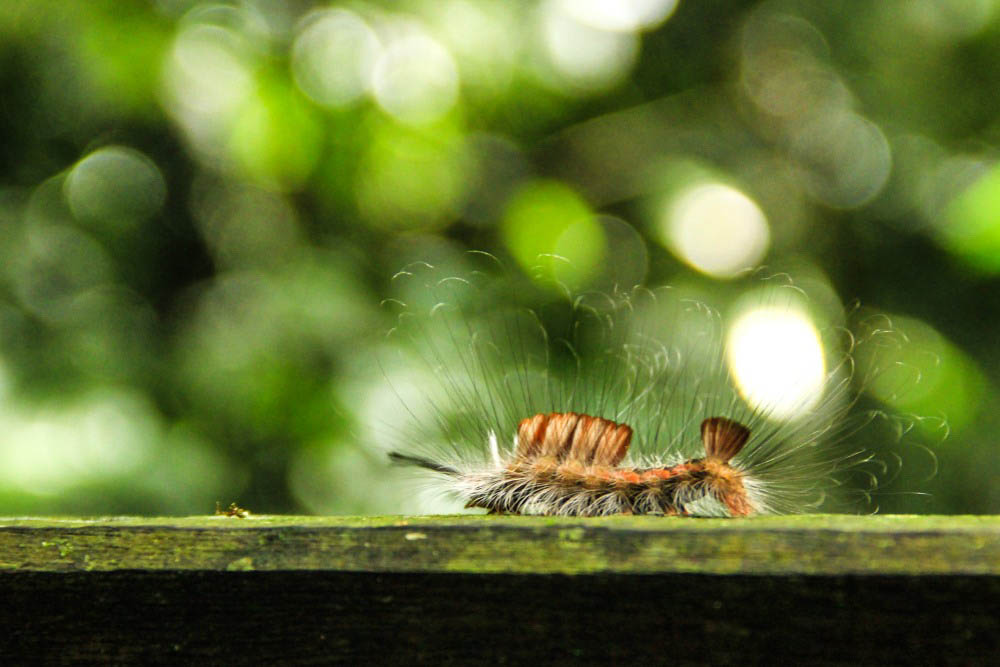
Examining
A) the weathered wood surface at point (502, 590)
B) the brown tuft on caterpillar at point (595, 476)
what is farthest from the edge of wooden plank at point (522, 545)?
the brown tuft on caterpillar at point (595, 476)

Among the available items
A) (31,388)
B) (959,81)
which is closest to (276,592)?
(31,388)

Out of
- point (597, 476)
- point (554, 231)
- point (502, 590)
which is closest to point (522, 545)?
point (502, 590)

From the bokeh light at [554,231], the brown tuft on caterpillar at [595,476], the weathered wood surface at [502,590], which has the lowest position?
→ the weathered wood surface at [502,590]

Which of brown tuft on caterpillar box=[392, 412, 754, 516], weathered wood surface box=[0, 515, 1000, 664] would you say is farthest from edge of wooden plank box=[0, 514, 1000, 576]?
brown tuft on caterpillar box=[392, 412, 754, 516]

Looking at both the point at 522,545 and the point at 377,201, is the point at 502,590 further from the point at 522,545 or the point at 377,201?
the point at 377,201

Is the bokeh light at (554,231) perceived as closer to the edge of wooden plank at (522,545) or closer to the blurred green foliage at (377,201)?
the blurred green foliage at (377,201)

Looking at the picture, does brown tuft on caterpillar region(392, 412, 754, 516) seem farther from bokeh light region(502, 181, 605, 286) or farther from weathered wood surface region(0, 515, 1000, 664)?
bokeh light region(502, 181, 605, 286)

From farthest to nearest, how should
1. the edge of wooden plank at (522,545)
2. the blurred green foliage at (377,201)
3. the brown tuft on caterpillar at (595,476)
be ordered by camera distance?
the blurred green foliage at (377,201)
the brown tuft on caterpillar at (595,476)
the edge of wooden plank at (522,545)
